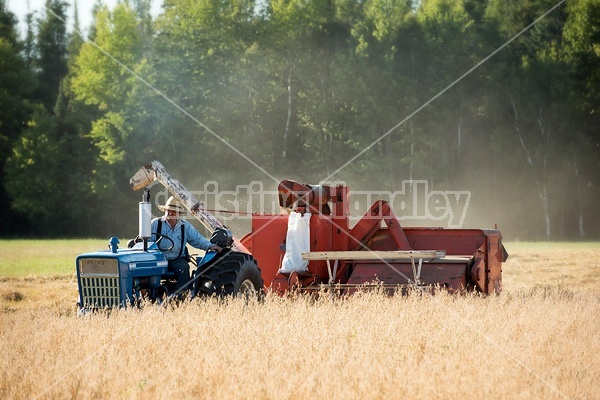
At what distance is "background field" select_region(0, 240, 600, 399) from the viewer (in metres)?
7.06

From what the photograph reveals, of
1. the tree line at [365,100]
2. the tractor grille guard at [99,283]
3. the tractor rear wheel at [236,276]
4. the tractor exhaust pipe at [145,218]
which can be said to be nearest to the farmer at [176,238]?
the tractor rear wheel at [236,276]

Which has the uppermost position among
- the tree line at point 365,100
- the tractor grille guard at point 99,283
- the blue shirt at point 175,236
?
the tree line at point 365,100

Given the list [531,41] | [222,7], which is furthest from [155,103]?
[531,41]

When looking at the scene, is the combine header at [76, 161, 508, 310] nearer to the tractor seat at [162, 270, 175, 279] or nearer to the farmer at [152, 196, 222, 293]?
the tractor seat at [162, 270, 175, 279]

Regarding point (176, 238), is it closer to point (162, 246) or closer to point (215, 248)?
point (162, 246)

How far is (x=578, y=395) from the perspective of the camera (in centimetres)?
688

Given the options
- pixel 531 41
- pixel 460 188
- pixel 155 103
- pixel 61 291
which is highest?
pixel 531 41

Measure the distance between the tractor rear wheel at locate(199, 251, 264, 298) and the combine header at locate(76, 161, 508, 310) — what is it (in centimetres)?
1

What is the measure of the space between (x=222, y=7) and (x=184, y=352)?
133 ft

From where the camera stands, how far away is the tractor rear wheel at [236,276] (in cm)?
1102

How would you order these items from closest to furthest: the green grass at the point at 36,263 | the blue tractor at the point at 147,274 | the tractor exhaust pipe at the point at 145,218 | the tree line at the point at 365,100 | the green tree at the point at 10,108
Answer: the tractor exhaust pipe at the point at 145,218 → the blue tractor at the point at 147,274 → the green grass at the point at 36,263 → the tree line at the point at 365,100 → the green tree at the point at 10,108

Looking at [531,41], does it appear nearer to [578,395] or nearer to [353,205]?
[353,205]

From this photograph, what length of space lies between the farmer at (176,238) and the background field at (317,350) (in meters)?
0.72

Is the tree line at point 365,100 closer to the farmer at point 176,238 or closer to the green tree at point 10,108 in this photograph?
the green tree at point 10,108
